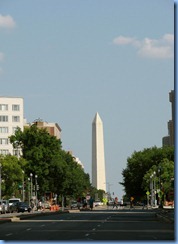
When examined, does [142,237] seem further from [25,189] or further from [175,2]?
[25,189]

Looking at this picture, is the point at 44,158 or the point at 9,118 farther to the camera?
the point at 9,118

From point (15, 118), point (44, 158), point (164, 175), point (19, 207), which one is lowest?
point (19, 207)

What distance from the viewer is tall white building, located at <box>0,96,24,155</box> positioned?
194 meters

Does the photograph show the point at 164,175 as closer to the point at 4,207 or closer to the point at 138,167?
the point at 138,167

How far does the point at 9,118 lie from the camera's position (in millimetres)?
195875

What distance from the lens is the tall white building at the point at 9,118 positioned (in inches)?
7633

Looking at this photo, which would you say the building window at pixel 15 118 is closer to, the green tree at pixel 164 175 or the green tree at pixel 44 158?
the green tree at pixel 164 175

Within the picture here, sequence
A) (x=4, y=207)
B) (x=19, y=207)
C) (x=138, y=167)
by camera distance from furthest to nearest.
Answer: (x=138, y=167)
(x=19, y=207)
(x=4, y=207)

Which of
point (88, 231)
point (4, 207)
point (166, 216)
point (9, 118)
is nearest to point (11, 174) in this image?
point (4, 207)

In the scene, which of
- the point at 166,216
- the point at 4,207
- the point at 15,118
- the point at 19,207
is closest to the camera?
the point at 166,216

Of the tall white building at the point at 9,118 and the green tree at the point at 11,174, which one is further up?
→ the tall white building at the point at 9,118

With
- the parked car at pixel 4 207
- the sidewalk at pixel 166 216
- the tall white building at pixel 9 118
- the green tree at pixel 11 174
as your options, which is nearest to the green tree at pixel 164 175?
the green tree at pixel 11 174

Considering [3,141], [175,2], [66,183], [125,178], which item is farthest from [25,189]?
[175,2]

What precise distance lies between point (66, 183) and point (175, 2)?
10463cm
